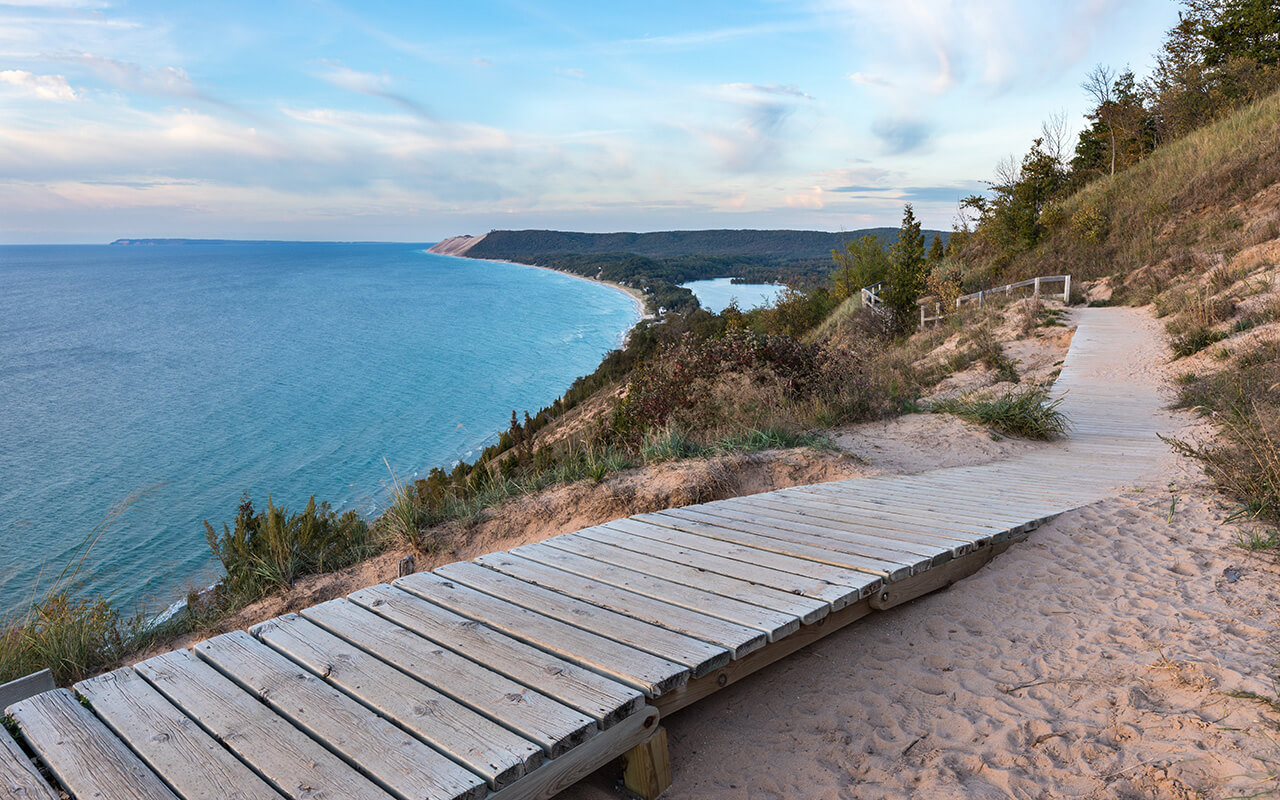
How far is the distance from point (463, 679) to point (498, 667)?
0.15 meters

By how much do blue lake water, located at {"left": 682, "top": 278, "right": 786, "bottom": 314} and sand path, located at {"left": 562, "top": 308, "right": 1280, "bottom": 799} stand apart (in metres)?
79.3

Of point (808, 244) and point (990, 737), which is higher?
point (808, 244)

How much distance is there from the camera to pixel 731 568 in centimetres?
380

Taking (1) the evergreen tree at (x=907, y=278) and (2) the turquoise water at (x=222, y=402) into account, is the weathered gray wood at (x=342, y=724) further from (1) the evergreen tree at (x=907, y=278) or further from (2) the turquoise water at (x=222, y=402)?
(1) the evergreen tree at (x=907, y=278)

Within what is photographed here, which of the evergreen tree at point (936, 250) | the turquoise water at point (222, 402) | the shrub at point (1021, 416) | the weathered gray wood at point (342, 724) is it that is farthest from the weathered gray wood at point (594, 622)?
the evergreen tree at point (936, 250)

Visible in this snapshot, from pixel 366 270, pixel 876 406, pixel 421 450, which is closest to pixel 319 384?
pixel 421 450

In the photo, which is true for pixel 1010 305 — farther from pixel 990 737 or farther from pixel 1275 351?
pixel 990 737

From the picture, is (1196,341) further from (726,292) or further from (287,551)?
(726,292)

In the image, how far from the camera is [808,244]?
15200 centimetres

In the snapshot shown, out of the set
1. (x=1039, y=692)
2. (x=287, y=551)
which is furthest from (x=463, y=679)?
(x=287, y=551)

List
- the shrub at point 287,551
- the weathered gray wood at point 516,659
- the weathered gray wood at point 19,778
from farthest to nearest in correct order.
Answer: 1. the shrub at point 287,551
2. the weathered gray wood at point 516,659
3. the weathered gray wood at point 19,778

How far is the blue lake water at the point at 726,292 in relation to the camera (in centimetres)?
8953

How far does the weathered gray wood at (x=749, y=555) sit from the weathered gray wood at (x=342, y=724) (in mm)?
2044

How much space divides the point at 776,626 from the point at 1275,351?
10484 millimetres
